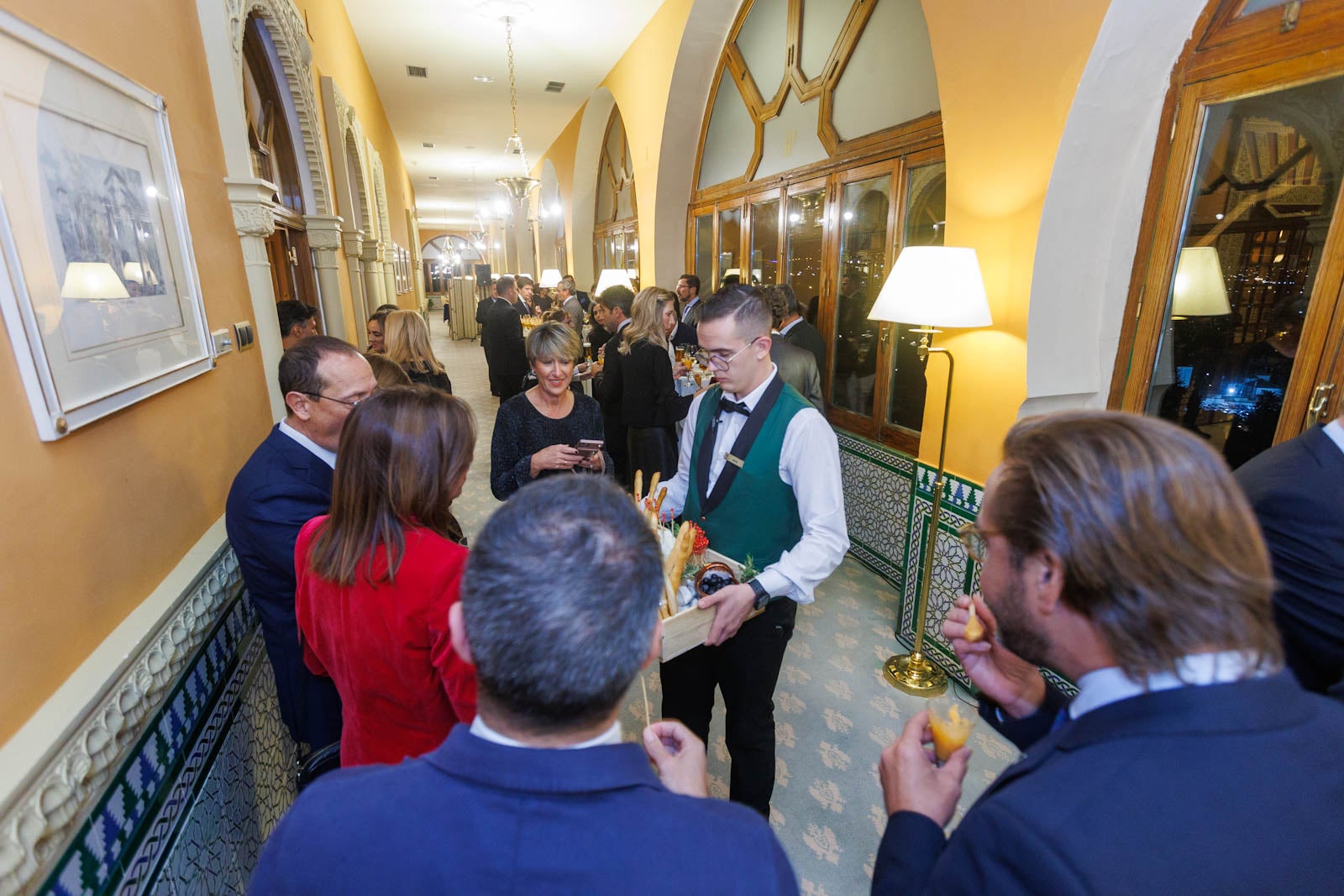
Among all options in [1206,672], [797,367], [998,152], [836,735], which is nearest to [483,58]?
[797,367]

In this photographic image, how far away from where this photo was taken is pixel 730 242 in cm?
595

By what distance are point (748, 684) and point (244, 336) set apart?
241cm

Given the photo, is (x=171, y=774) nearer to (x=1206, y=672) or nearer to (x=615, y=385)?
(x=1206, y=672)

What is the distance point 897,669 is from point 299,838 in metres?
3.00

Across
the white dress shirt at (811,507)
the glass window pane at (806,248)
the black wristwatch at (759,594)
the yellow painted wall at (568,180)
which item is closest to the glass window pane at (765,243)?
the glass window pane at (806,248)

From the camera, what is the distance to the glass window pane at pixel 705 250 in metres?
6.42

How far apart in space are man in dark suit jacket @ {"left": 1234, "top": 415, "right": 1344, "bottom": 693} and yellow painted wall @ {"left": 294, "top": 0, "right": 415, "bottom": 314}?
5.35 m

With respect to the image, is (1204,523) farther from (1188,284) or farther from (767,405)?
(1188,284)

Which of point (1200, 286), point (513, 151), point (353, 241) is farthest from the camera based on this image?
point (513, 151)

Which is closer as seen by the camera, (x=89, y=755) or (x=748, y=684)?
(x=89, y=755)

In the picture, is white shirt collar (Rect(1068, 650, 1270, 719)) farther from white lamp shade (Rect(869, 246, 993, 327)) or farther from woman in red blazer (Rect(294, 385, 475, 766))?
white lamp shade (Rect(869, 246, 993, 327))

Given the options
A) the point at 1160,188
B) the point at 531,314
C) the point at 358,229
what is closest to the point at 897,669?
the point at 1160,188

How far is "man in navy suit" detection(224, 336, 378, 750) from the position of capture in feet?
5.15

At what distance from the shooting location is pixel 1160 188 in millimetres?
2178
